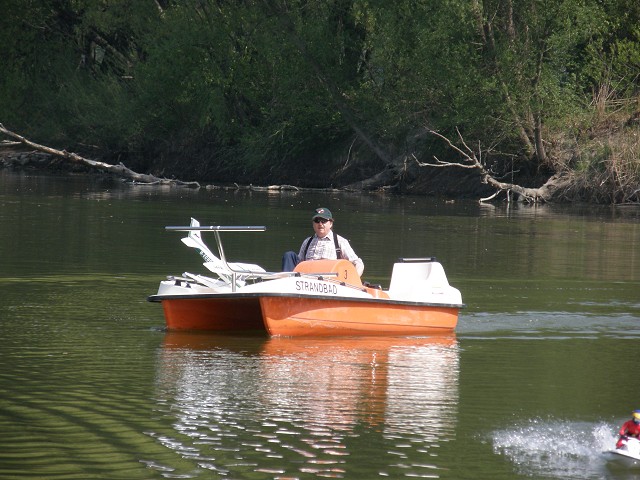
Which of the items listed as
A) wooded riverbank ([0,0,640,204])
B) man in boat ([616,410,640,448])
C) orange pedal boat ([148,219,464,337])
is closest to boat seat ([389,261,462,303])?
orange pedal boat ([148,219,464,337])

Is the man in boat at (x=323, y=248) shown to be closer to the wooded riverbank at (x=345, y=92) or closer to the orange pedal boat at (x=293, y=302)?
the orange pedal boat at (x=293, y=302)

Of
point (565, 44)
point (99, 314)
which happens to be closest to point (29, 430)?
point (99, 314)

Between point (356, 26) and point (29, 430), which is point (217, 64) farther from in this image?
point (29, 430)

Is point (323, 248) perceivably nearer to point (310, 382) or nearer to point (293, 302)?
point (293, 302)

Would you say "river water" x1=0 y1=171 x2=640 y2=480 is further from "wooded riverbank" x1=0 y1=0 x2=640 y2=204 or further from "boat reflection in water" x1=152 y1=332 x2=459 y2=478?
"wooded riverbank" x1=0 y1=0 x2=640 y2=204

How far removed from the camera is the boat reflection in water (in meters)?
8.63

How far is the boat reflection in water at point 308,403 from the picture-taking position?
863 centimetres

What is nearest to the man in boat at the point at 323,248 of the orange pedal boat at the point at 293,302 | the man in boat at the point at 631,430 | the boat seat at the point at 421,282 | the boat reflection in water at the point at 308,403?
the orange pedal boat at the point at 293,302

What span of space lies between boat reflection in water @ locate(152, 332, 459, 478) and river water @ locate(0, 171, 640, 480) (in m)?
0.02

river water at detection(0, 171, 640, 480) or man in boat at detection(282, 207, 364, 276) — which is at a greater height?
man in boat at detection(282, 207, 364, 276)

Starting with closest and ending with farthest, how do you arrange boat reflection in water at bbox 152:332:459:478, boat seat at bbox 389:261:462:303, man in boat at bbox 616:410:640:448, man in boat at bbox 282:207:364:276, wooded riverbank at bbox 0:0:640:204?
1. man in boat at bbox 616:410:640:448
2. boat reflection in water at bbox 152:332:459:478
3. man in boat at bbox 282:207:364:276
4. boat seat at bbox 389:261:462:303
5. wooded riverbank at bbox 0:0:640:204

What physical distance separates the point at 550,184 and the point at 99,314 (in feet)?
97.8

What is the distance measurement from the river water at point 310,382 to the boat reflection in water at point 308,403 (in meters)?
0.02

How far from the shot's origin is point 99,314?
15.2 m
